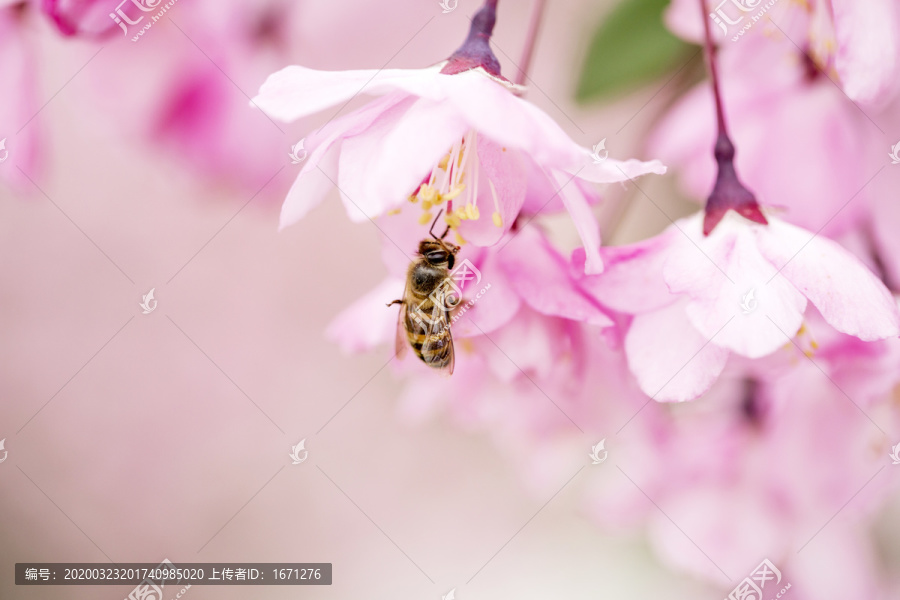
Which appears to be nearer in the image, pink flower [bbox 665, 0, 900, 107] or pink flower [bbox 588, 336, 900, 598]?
pink flower [bbox 665, 0, 900, 107]

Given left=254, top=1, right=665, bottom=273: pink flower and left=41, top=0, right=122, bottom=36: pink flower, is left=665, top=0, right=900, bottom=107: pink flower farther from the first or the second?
left=41, top=0, right=122, bottom=36: pink flower

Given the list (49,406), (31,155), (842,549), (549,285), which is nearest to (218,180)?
(31,155)

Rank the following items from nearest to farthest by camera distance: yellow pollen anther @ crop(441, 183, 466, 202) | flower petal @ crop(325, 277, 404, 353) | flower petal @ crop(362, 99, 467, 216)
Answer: flower petal @ crop(362, 99, 467, 216) → yellow pollen anther @ crop(441, 183, 466, 202) → flower petal @ crop(325, 277, 404, 353)

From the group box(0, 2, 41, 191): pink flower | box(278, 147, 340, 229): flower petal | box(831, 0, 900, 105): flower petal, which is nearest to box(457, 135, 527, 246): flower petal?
box(278, 147, 340, 229): flower petal

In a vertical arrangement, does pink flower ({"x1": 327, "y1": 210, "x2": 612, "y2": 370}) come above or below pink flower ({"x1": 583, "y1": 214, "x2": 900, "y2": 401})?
above

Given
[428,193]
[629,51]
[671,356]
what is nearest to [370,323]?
[428,193]

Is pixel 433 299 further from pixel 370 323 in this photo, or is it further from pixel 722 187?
pixel 722 187
